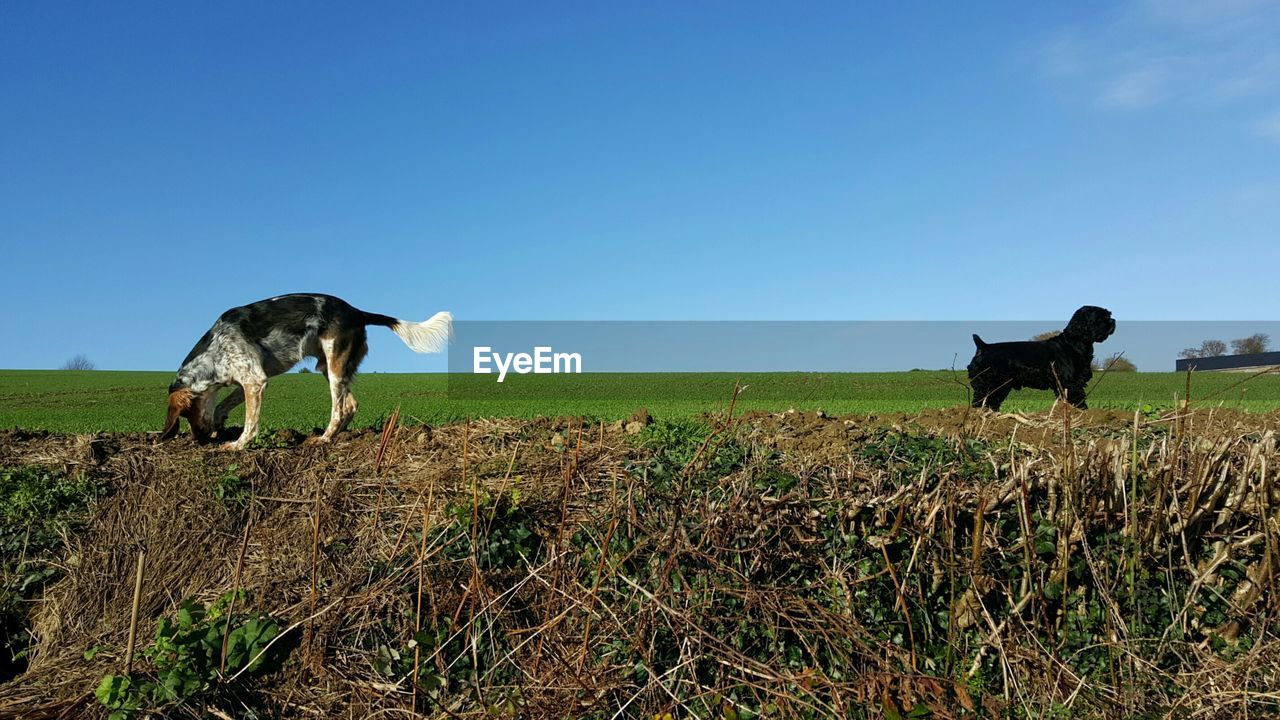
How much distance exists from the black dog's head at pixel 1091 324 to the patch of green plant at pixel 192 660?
1078 centimetres

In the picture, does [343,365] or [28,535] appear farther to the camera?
[343,365]

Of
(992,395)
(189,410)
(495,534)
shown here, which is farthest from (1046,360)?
(189,410)

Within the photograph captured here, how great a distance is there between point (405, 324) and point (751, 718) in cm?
680

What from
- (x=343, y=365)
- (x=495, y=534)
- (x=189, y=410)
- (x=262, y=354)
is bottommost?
(x=495, y=534)

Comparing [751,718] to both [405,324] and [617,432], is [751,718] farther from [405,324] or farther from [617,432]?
[405,324]

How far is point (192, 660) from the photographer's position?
5.04m

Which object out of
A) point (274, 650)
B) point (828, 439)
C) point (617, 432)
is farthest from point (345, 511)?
point (828, 439)

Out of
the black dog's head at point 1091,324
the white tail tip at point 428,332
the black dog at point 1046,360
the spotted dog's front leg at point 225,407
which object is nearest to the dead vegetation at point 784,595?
the spotted dog's front leg at point 225,407

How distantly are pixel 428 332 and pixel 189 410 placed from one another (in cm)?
270

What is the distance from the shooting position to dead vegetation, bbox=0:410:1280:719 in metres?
A: 4.85

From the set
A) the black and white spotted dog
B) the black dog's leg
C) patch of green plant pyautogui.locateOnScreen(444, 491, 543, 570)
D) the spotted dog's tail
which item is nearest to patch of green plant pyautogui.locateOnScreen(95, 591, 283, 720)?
patch of green plant pyautogui.locateOnScreen(444, 491, 543, 570)

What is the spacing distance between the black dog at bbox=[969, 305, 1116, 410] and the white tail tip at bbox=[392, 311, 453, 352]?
7.01 m

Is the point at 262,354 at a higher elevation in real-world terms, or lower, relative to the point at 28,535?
higher

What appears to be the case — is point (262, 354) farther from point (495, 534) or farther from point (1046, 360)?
point (1046, 360)
